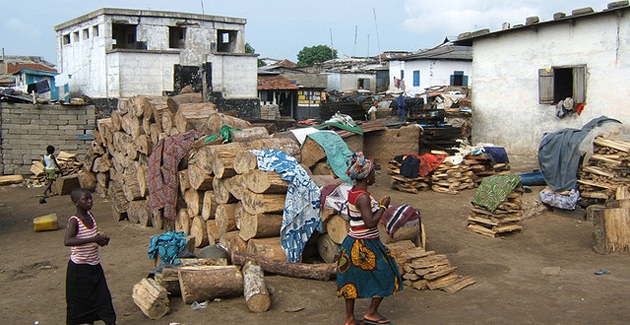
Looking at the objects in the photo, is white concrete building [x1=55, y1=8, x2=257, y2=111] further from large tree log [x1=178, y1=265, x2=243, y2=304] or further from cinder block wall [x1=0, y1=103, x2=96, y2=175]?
large tree log [x1=178, y1=265, x2=243, y2=304]

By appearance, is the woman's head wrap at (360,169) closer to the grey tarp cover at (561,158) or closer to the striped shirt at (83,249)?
the striped shirt at (83,249)

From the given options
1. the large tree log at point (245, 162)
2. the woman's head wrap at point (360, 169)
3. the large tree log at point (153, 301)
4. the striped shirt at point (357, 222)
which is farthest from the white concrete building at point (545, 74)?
the large tree log at point (153, 301)

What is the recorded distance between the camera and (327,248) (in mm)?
8234

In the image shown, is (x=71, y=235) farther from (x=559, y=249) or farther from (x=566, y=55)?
(x=566, y=55)

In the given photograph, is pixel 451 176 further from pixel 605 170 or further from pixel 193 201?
pixel 193 201

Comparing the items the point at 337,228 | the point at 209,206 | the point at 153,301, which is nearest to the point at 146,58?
the point at 209,206

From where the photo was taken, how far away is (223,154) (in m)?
9.08

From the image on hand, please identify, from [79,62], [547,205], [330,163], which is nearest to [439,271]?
[330,163]

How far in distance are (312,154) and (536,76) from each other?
23.8ft

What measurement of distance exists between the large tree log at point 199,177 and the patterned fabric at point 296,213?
147 cm

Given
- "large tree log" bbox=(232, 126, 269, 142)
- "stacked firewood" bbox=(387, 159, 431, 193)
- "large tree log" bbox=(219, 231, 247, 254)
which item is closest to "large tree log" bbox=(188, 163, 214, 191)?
A: "large tree log" bbox=(232, 126, 269, 142)

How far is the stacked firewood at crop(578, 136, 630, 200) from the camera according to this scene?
37.0ft

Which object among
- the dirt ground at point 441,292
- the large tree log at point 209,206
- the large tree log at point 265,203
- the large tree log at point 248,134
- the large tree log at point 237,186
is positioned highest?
the large tree log at point 248,134

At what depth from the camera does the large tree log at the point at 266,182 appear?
8086mm
